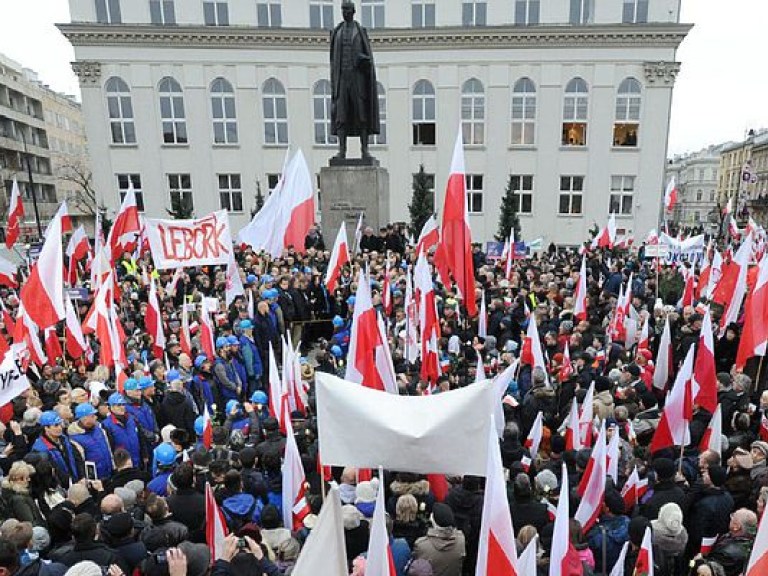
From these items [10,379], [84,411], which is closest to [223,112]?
[10,379]

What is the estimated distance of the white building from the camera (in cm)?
2872

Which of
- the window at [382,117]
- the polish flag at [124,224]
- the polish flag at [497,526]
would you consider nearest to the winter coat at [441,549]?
the polish flag at [497,526]

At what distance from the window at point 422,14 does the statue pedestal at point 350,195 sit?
19.1 metres

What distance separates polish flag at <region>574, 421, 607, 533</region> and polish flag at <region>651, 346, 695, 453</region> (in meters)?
1.34

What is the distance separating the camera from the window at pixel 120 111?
29531 mm

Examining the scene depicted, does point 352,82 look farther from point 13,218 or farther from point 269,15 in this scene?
point 269,15

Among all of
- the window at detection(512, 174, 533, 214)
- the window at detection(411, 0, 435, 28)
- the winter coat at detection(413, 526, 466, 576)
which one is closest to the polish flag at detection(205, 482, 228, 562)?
the winter coat at detection(413, 526, 466, 576)

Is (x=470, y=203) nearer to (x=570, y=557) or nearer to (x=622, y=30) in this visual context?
(x=622, y=30)

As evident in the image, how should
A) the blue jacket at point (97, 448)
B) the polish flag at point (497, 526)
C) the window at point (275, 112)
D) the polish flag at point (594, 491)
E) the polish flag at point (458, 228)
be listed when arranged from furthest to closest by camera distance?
1. the window at point (275, 112)
2. the polish flag at point (458, 228)
3. the blue jacket at point (97, 448)
4. the polish flag at point (594, 491)
5. the polish flag at point (497, 526)

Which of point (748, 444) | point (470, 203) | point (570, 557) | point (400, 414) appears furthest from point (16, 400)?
point (470, 203)

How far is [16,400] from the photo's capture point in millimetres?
6598

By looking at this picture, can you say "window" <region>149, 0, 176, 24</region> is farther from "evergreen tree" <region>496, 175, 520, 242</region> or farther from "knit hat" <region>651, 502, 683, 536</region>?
"knit hat" <region>651, 502, 683, 536</region>

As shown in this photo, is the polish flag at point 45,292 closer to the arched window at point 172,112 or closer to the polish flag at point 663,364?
the polish flag at point 663,364

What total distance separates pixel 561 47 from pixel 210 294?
24.0 meters
